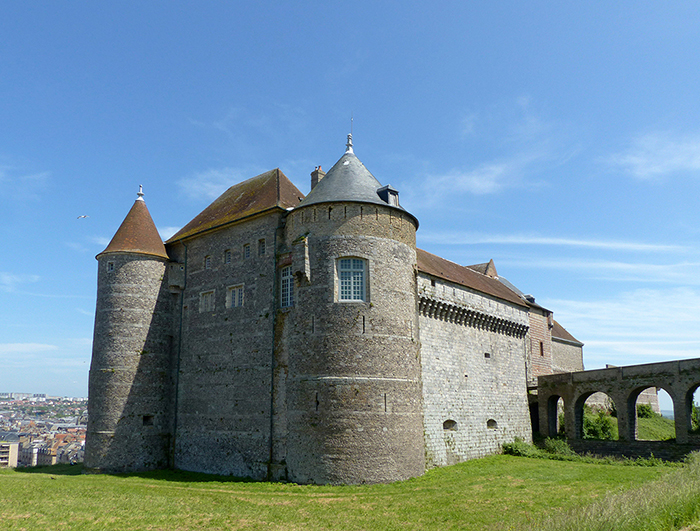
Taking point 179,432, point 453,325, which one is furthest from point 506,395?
point 179,432

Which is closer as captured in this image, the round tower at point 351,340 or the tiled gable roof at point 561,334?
the round tower at point 351,340

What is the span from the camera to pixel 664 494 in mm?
12500

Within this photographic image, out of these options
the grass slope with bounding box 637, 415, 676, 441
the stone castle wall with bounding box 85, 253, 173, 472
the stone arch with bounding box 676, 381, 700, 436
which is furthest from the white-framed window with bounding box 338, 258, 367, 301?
the grass slope with bounding box 637, 415, 676, 441

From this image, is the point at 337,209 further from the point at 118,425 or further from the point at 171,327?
the point at 118,425

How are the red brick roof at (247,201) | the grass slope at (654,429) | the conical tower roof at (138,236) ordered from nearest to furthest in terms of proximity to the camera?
the red brick roof at (247,201)
the conical tower roof at (138,236)
the grass slope at (654,429)

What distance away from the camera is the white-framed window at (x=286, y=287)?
22783 mm

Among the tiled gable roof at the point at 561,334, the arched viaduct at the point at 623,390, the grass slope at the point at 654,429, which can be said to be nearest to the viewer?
the arched viaduct at the point at 623,390

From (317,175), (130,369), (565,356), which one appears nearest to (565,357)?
(565,356)

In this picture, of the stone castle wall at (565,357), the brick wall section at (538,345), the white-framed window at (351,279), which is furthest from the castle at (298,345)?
the stone castle wall at (565,357)

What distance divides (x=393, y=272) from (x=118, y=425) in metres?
15.0

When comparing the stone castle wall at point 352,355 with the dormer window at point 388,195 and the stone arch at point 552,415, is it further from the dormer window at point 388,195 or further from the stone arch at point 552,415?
the stone arch at point 552,415

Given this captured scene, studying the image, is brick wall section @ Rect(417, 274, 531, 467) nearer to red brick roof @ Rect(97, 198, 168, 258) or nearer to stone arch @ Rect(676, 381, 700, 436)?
stone arch @ Rect(676, 381, 700, 436)

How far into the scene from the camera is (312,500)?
662 inches

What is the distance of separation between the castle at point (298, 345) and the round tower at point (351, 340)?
0.05 m
